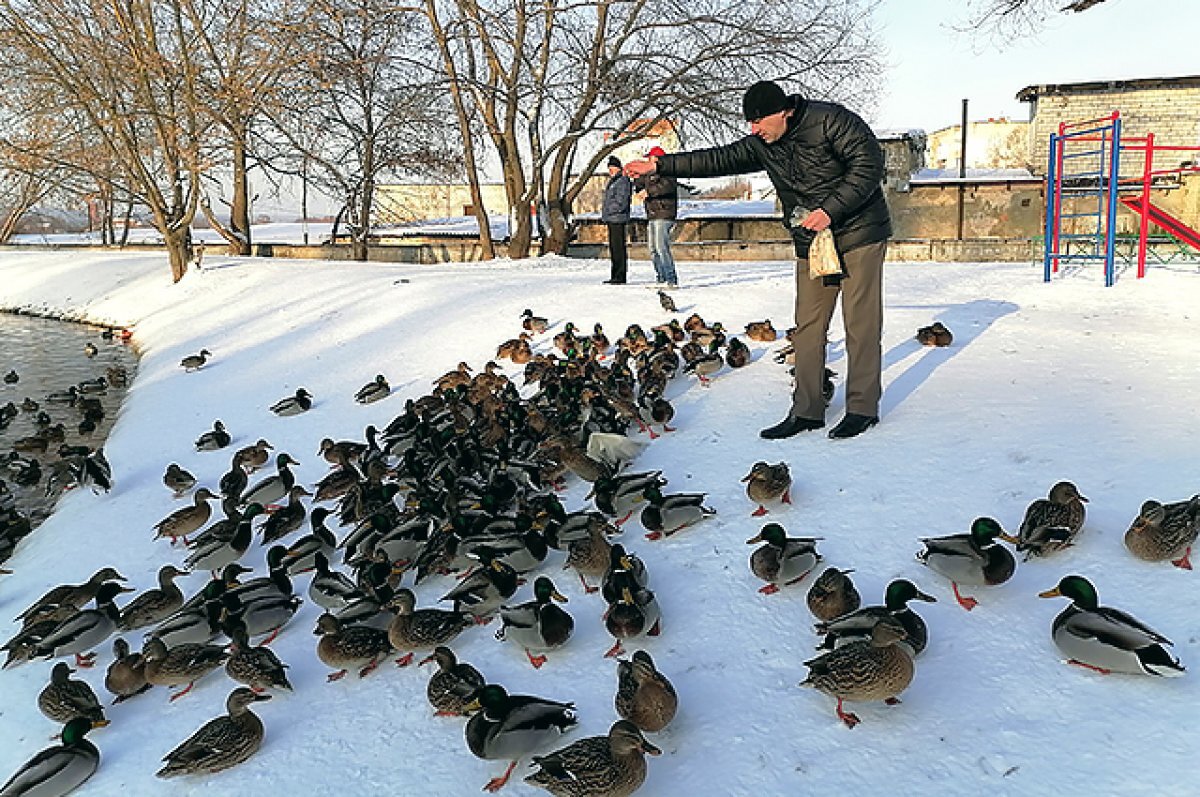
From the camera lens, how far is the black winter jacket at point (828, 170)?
533 cm

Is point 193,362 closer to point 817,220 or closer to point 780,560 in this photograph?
point 817,220

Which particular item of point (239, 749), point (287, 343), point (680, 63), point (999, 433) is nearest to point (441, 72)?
point (680, 63)

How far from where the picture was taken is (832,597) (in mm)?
3914

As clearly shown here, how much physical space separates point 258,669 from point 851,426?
401cm

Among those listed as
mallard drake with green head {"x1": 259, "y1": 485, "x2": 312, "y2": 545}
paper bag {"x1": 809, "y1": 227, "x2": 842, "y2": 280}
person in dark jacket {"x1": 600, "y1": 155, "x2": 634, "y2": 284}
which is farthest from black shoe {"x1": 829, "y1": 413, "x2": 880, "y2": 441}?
person in dark jacket {"x1": 600, "y1": 155, "x2": 634, "y2": 284}

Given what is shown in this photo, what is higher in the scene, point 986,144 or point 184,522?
point 986,144

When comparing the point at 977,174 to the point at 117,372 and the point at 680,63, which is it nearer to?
the point at 680,63

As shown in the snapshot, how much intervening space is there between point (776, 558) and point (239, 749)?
2.65 metres

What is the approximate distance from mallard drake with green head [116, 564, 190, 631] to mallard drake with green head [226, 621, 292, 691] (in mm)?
1173

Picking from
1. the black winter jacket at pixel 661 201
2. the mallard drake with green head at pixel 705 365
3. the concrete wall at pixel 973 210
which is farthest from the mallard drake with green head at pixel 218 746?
the concrete wall at pixel 973 210

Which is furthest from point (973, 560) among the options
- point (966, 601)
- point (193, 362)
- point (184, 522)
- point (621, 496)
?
point (193, 362)

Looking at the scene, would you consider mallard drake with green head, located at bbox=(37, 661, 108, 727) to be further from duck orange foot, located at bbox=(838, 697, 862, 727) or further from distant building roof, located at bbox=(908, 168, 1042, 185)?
distant building roof, located at bbox=(908, 168, 1042, 185)

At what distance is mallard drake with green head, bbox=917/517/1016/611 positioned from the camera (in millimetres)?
3908

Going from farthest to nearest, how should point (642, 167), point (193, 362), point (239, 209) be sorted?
point (239, 209)
point (193, 362)
point (642, 167)
